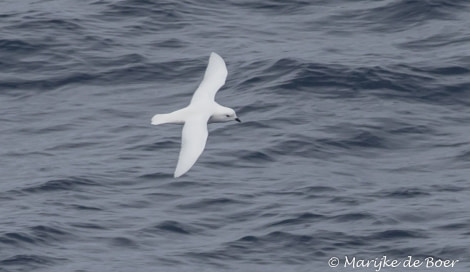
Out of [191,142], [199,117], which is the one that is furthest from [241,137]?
[191,142]

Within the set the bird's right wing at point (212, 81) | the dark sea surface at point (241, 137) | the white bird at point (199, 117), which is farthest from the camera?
the bird's right wing at point (212, 81)

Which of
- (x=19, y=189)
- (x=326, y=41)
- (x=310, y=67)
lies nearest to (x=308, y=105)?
(x=310, y=67)

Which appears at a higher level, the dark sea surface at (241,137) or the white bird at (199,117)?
the white bird at (199,117)

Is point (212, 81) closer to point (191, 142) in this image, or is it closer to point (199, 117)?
point (199, 117)

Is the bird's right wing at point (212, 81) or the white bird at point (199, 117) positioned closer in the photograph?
the white bird at point (199, 117)

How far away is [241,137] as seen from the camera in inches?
910

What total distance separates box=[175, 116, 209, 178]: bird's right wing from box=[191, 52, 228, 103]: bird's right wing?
1.14 m

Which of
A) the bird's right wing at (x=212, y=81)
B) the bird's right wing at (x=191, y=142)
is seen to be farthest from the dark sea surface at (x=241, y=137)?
the bird's right wing at (x=191, y=142)

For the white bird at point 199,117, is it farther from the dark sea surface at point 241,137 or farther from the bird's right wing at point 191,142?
the dark sea surface at point 241,137

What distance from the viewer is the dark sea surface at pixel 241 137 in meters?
20.0

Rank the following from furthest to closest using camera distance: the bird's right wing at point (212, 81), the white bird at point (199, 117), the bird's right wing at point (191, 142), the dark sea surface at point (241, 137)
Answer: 1. the bird's right wing at point (212, 81)
2. the dark sea surface at point (241, 137)
3. the white bird at point (199, 117)
4. the bird's right wing at point (191, 142)

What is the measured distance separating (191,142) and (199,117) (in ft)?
2.95

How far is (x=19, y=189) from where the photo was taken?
21.9 meters

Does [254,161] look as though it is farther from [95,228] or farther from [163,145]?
[95,228]
